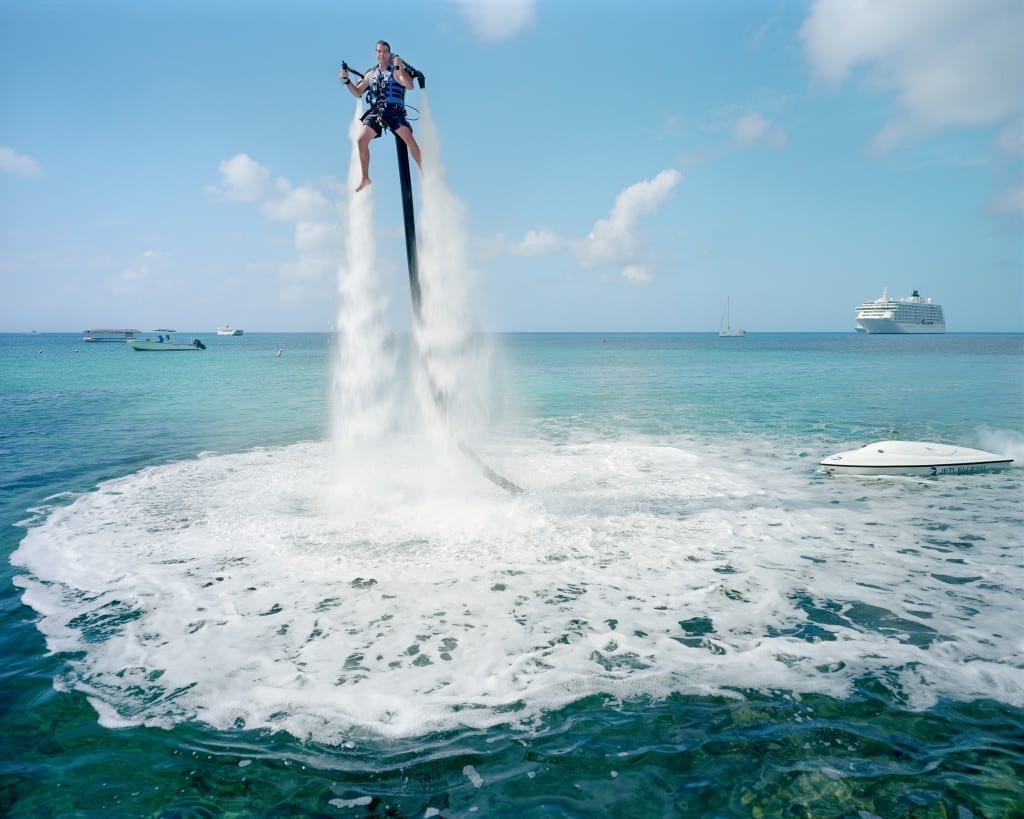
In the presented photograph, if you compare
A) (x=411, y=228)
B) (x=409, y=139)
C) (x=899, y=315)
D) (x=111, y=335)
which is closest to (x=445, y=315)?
(x=411, y=228)

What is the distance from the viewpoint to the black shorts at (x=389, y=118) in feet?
34.5

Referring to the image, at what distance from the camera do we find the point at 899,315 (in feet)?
630

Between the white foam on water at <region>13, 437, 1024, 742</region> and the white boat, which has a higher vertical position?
the white boat

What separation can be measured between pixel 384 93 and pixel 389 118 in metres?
0.42

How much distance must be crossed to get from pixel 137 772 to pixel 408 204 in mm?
9828

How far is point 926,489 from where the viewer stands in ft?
50.5

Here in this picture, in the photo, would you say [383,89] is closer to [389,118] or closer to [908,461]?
[389,118]

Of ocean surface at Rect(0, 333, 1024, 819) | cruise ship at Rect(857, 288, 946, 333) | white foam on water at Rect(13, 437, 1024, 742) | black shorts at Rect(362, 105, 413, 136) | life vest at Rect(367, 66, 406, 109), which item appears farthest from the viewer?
cruise ship at Rect(857, 288, 946, 333)

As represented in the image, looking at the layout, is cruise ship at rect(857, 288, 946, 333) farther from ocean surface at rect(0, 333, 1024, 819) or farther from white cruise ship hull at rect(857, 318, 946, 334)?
ocean surface at rect(0, 333, 1024, 819)

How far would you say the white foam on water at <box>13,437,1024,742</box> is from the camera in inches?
260

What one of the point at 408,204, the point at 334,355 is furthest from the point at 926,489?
the point at 334,355

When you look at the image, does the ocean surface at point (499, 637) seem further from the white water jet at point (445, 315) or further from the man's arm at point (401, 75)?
the man's arm at point (401, 75)

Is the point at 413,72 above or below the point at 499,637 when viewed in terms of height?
above

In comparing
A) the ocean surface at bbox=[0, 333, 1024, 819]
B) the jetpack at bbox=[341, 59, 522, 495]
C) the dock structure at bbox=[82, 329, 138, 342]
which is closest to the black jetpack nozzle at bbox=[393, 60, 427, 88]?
the jetpack at bbox=[341, 59, 522, 495]
